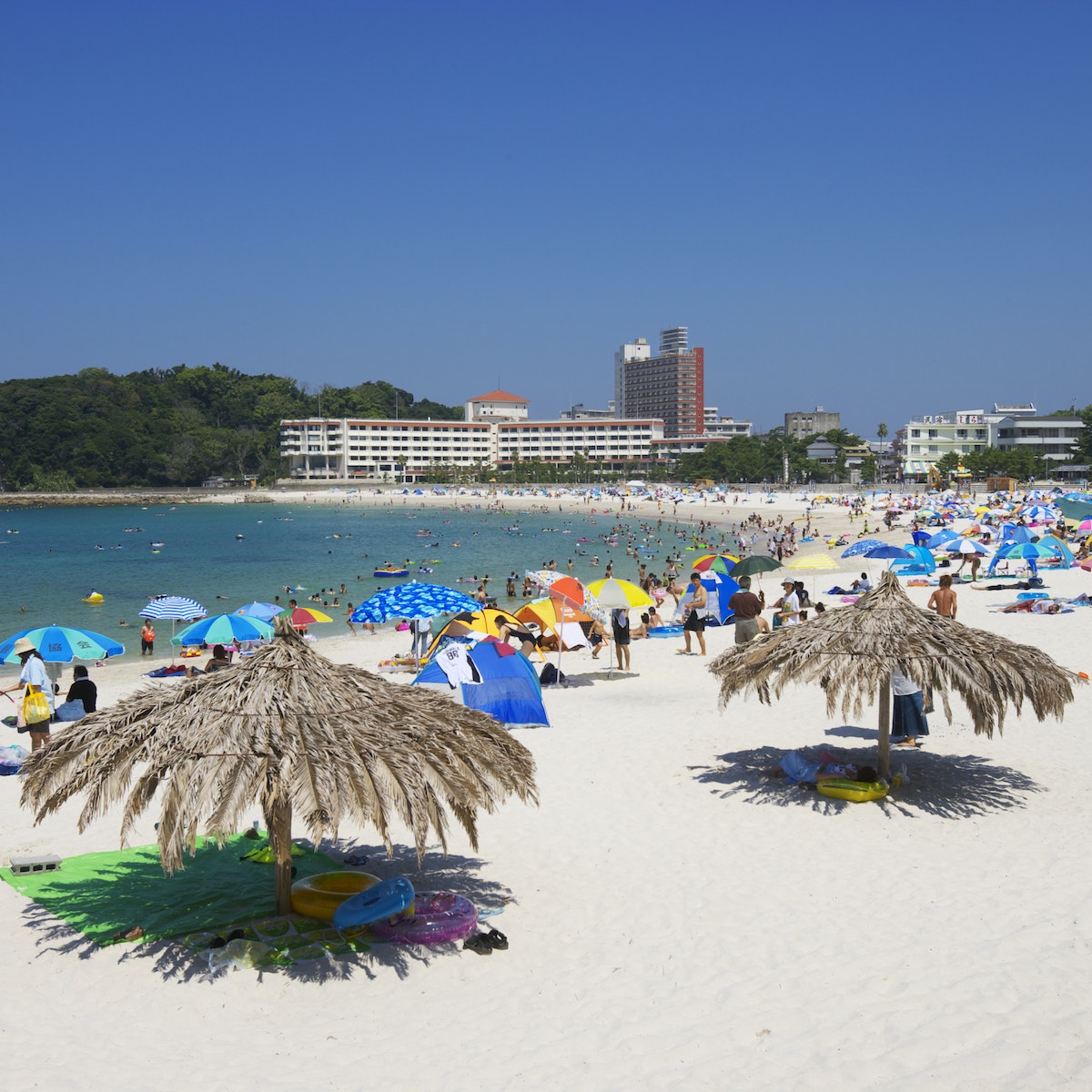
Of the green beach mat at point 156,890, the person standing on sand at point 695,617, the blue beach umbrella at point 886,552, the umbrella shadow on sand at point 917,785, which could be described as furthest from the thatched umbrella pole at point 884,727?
the blue beach umbrella at point 886,552

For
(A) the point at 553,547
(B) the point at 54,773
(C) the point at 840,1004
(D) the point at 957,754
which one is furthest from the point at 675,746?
(A) the point at 553,547

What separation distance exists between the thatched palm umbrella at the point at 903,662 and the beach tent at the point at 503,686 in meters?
3.08

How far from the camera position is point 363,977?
21.1ft

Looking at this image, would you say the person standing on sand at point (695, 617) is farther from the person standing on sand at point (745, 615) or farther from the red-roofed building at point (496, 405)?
the red-roofed building at point (496, 405)

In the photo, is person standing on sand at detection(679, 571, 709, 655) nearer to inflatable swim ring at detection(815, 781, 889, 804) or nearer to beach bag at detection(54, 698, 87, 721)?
inflatable swim ring at detection(815, 781, 889, 804)

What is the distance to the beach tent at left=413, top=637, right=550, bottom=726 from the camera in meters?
11.9

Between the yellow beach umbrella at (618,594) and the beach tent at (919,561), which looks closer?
the yellow beach umbrella at (618,594)

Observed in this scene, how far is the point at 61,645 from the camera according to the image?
14094 mm

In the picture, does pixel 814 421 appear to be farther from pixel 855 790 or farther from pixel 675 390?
pixel 855 790

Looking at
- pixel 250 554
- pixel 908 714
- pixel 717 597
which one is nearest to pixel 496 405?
pixel 250 554

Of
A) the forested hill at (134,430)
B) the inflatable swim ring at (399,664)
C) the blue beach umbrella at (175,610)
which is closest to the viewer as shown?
the inflatable swim ring at (399,664)

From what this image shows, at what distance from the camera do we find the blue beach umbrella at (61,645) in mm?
13797

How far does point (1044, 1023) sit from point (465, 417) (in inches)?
6532

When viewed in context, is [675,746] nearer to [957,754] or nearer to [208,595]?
[957,754]
